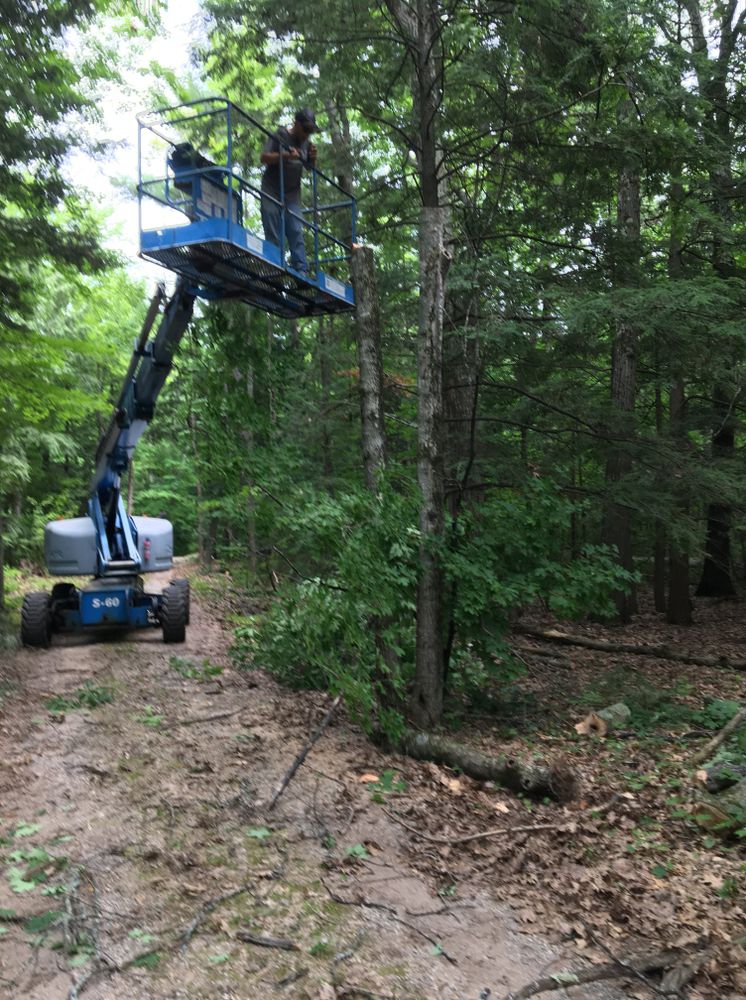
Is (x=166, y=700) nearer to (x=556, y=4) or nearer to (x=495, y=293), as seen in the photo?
(x=495, y=293)

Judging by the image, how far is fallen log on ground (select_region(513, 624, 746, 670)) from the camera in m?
11.1

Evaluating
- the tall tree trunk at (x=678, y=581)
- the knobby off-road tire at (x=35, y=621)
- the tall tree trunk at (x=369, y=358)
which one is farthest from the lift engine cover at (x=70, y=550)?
the tall tree trunk at (x=678, y=581)

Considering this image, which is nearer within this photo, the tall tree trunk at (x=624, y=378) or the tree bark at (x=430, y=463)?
the tree bark at (x=430, y=463)

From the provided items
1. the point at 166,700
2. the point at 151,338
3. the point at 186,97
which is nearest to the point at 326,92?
the point at 151,338

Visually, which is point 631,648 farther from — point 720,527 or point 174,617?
point 174,617

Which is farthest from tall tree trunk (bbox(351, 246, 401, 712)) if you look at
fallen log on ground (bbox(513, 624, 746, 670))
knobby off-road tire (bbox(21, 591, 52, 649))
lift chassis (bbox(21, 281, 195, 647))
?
knobby off-road tire (bbox(21, 591, 52, 649))

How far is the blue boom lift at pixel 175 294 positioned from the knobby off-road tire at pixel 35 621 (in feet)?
0.05

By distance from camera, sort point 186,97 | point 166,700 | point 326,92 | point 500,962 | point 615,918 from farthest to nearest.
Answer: point 186,97
point 166,700
point 326,92
point 615,918
point 500,962

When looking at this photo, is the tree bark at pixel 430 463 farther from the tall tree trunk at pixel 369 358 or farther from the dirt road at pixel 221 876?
the dirt road at pixel 221 876

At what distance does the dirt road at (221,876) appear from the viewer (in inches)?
160

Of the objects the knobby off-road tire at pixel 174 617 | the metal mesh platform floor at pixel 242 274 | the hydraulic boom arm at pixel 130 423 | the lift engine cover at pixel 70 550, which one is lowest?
the knobby off-road tire at pixel 174 617

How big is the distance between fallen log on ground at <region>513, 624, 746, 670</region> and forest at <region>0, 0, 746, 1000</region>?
0.08 metres

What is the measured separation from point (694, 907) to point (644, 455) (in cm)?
600

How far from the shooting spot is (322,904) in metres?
4.81
